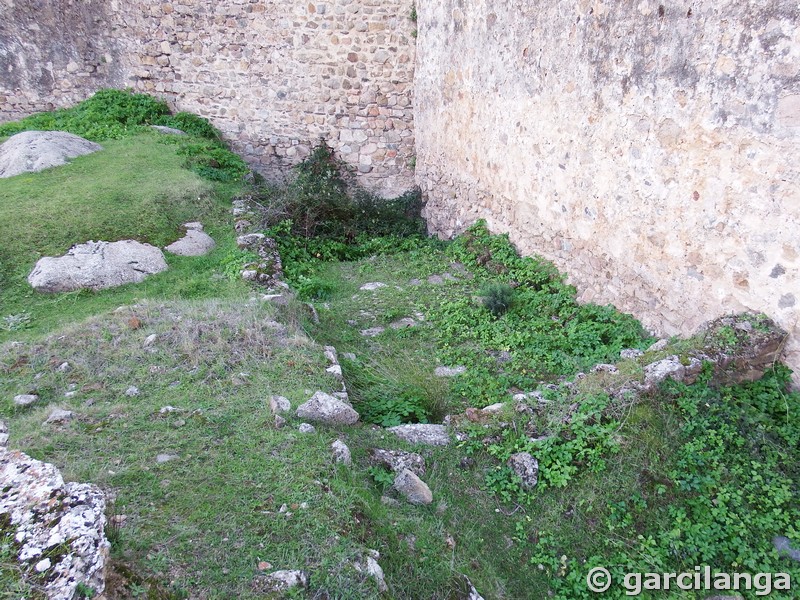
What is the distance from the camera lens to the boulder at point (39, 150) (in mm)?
8172

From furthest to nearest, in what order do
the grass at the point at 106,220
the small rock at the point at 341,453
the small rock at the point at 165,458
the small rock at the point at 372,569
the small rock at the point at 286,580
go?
the grass at the point at 106,220
the small rock at the point at 341,453
the small rock at the point at 165,458
the small rock at the point at 372,569
the small rock at the point at 286,580

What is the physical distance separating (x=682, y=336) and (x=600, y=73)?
2544 millimetres

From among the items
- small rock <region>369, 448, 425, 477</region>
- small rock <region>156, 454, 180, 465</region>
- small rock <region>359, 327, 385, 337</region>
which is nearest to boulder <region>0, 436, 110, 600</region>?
small rock <region>156, 454, 180, 465</region>

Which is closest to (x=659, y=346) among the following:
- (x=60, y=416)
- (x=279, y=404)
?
(x=279, y=404)

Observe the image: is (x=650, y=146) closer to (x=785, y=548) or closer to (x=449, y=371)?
(x=449, y=371)

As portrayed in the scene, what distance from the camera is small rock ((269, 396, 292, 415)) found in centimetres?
372

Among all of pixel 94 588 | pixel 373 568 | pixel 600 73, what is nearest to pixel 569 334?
pixel 600 73

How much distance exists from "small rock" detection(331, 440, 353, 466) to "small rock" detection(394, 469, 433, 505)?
1.04 feet

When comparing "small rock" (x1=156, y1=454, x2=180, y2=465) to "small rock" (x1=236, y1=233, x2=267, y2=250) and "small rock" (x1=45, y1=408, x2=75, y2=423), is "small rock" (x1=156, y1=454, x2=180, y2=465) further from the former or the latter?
"small rock" (x1=236, y1=233, x2=267, y2=250)

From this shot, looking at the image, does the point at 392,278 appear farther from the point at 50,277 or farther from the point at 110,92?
the point at 110,92

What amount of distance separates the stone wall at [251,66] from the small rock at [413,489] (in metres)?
7.68

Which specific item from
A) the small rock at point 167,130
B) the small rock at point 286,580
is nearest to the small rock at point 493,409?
the small rock at point 286,580
